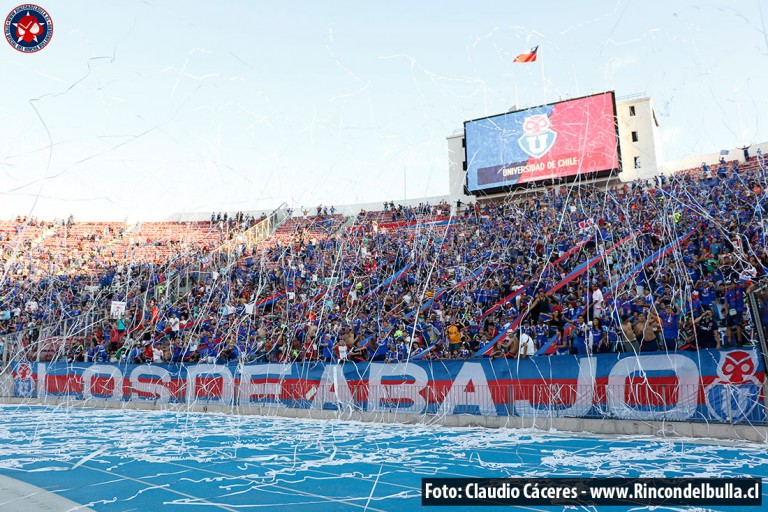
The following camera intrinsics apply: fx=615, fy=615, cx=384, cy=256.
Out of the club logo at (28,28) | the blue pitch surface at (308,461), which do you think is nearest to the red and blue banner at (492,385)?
the blue pitch surface at (308,461)

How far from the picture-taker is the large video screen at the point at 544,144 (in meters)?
32.9

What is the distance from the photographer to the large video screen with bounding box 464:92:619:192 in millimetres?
32938

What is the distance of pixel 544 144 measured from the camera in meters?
34.0

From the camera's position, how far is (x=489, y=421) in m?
14.4

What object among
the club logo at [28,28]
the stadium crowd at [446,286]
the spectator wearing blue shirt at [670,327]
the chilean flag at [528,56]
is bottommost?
the spectator wearing blue shirt at [670,327]

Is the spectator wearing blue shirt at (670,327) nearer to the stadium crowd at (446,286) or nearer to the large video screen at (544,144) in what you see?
the stadium crowd at (446,286)

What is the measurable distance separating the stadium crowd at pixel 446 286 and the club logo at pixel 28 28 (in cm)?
1020

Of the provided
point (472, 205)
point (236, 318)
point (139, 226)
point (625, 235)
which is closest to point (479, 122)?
point (472, 205)

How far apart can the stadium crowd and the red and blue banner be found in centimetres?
54

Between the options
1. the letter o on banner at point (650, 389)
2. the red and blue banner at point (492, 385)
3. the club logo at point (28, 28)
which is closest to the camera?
the club logo at point (28, 28)

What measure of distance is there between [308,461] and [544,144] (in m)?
28.0

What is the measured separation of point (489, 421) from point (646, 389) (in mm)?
3668

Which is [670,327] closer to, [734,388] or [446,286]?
[734,388]

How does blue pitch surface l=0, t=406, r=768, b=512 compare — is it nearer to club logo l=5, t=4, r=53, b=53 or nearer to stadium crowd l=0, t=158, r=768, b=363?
stadium crowd l=0, t=158, r=768, b=363
